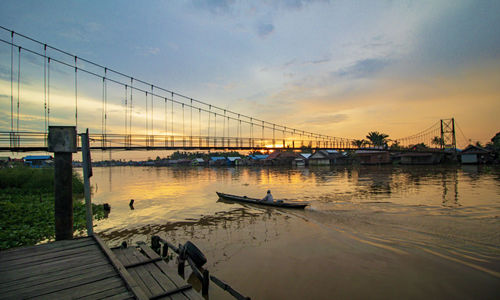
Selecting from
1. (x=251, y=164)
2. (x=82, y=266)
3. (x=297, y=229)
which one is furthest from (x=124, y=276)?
(x=251, y=164)

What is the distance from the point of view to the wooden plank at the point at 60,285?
444cm

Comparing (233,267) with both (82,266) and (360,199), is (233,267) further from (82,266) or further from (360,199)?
(360,199)

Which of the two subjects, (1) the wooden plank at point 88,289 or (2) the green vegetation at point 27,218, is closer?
(1) the wooden plank at point 88,289

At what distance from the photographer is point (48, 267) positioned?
215 inches

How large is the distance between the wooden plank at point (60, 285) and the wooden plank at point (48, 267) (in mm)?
635

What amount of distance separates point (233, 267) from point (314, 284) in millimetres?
Result: 2947

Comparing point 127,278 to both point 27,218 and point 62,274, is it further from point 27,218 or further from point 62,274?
point 27,218

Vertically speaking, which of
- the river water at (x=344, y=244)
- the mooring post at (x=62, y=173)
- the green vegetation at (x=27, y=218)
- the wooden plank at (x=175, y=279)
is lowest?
the river water at (x=344, y=244)

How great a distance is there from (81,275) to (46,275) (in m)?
0.74

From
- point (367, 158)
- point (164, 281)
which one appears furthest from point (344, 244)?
point (367, 158)

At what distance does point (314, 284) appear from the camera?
7660 mm

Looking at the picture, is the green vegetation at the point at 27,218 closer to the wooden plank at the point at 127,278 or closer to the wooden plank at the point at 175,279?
the wooden plank at the point at 127,278

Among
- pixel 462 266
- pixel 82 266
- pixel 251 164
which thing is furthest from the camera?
pixel 251 164

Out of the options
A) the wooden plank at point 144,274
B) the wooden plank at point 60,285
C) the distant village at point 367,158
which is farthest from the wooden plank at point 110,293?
the distant village at point 367,158
